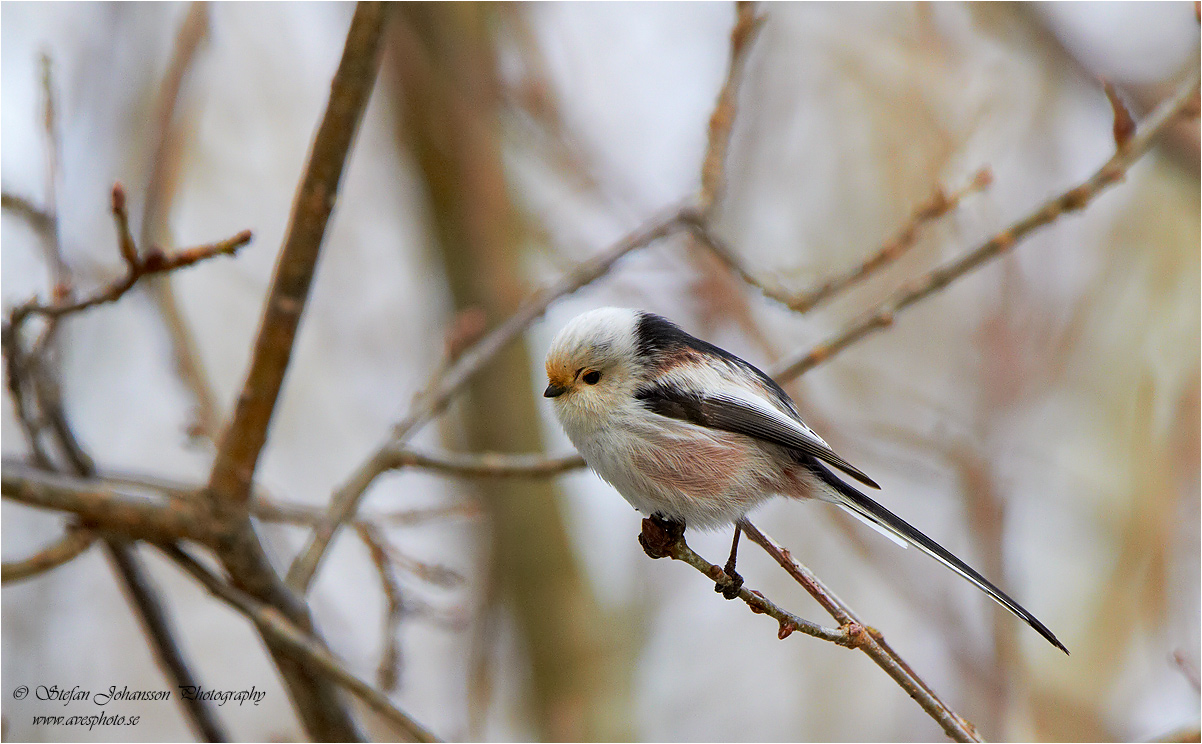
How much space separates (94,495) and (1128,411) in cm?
436

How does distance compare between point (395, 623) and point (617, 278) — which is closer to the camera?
point (395, 623)

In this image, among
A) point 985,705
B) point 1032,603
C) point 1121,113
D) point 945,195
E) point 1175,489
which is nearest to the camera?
point 1121,113

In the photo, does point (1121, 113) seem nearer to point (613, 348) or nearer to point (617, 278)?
point (613, 348)

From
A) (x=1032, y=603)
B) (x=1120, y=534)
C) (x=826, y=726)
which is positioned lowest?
(x=826, y=726)

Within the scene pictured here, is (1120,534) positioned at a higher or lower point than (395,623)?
lower

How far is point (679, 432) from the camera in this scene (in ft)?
6.21

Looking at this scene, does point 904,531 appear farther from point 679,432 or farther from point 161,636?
point 161,636

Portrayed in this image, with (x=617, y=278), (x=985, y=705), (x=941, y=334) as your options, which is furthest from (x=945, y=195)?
(x=941, y=334)

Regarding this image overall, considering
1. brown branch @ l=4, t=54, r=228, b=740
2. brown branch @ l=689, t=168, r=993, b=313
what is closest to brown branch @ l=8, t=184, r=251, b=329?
brown branch @ l=4, t=54, r=228, b=740

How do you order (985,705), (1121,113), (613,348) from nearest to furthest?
(613,348) < (1121,113) < (985,705)

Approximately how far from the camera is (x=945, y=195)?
2.32 m

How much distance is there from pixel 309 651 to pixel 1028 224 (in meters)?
1.93

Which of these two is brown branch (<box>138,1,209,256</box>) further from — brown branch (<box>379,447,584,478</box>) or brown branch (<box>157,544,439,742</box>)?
brown branch (<box>157,544,439,742</box>)

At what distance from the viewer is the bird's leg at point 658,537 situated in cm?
165
